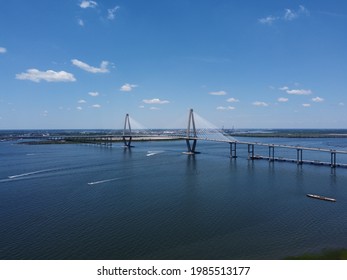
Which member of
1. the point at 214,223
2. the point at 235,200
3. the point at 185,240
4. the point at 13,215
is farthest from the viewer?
the point at 235,200

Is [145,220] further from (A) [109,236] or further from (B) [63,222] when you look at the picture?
(B) [63,222]

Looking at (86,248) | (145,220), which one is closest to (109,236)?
(86,248)

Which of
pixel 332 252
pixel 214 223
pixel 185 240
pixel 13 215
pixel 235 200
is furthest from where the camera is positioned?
pixel 235 200

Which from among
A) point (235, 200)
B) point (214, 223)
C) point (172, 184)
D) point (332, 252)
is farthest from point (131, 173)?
point (332, 252)

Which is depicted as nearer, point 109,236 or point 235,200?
point 109,236

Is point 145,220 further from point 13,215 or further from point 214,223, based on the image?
point 13,215

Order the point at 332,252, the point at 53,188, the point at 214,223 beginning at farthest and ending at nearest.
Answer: the point at 53,188 < the point at 214,223 < the point at 332,252
